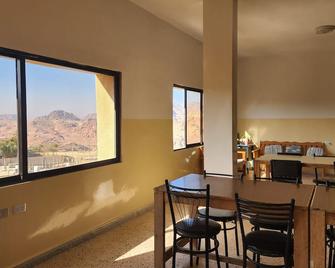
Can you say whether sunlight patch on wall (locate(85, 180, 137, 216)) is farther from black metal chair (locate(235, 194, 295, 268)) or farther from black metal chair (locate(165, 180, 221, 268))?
black metal chair (locate(235, 194, 295, 268))

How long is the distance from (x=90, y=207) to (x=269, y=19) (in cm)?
399

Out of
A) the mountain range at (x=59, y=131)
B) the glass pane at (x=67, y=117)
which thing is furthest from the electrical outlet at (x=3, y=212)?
the mountain range at (x=59, y=131)

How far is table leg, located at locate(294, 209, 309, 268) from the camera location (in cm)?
232

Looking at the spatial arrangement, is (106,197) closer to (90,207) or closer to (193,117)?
(90,207)

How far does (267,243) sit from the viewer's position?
2.42m

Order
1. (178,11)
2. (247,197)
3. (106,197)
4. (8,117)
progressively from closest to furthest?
1. (247,197)
2. (8,117)
3. (106,197)
4. (178,11)

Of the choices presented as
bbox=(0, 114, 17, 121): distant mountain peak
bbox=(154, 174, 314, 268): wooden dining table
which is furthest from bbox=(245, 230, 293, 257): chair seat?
bbox=(0, 114, 17, 121): distant mountain peak

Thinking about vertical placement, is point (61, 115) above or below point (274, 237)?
above

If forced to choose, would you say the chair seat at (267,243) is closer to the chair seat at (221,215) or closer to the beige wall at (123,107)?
the chair seat at (221,215)

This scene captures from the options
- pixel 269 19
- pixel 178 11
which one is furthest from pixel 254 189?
pixel 269 19

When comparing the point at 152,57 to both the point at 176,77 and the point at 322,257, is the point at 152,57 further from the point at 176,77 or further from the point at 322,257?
the point at 322,257

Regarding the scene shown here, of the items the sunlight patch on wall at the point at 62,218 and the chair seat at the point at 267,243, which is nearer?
the chair seat at the point at 267,243

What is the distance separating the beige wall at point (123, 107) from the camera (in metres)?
3.05

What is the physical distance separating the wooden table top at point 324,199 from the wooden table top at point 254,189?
0.15ft
